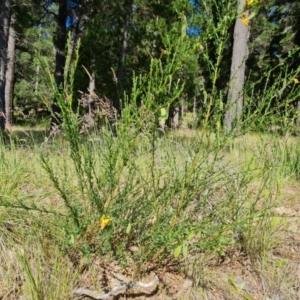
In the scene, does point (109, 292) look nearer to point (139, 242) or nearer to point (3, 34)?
point (139, 242)

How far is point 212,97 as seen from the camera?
124cm

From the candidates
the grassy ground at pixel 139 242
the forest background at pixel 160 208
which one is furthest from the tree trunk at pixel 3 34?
the grassy ground at pixel 139 242

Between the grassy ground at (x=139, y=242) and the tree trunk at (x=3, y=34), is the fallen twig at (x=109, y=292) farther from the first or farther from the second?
the tree trunk at (x=3, y=34)

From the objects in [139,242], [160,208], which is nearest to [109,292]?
[139,242]

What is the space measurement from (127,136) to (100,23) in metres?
10.3

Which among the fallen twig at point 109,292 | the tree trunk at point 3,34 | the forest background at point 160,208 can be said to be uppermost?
the tree trunk at point 3,34

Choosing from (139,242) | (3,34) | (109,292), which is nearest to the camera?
(109,292)

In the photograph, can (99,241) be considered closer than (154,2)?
Yes

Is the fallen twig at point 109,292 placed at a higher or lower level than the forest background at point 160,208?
lower

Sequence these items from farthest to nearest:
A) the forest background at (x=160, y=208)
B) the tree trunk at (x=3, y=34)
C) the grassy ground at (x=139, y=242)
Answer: the tree trunk at (x=3, y=34) < the grassy ground at (x=139, y=242) < the forest background at (x=160, y=208)

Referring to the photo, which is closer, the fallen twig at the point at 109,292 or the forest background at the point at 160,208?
the forest background at the point at 160,208

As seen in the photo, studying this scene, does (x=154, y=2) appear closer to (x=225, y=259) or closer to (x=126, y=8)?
(x=126, y=8)

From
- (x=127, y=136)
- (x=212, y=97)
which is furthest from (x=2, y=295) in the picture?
(x=212, y=97)

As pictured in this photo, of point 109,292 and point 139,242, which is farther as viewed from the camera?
point 139,242
